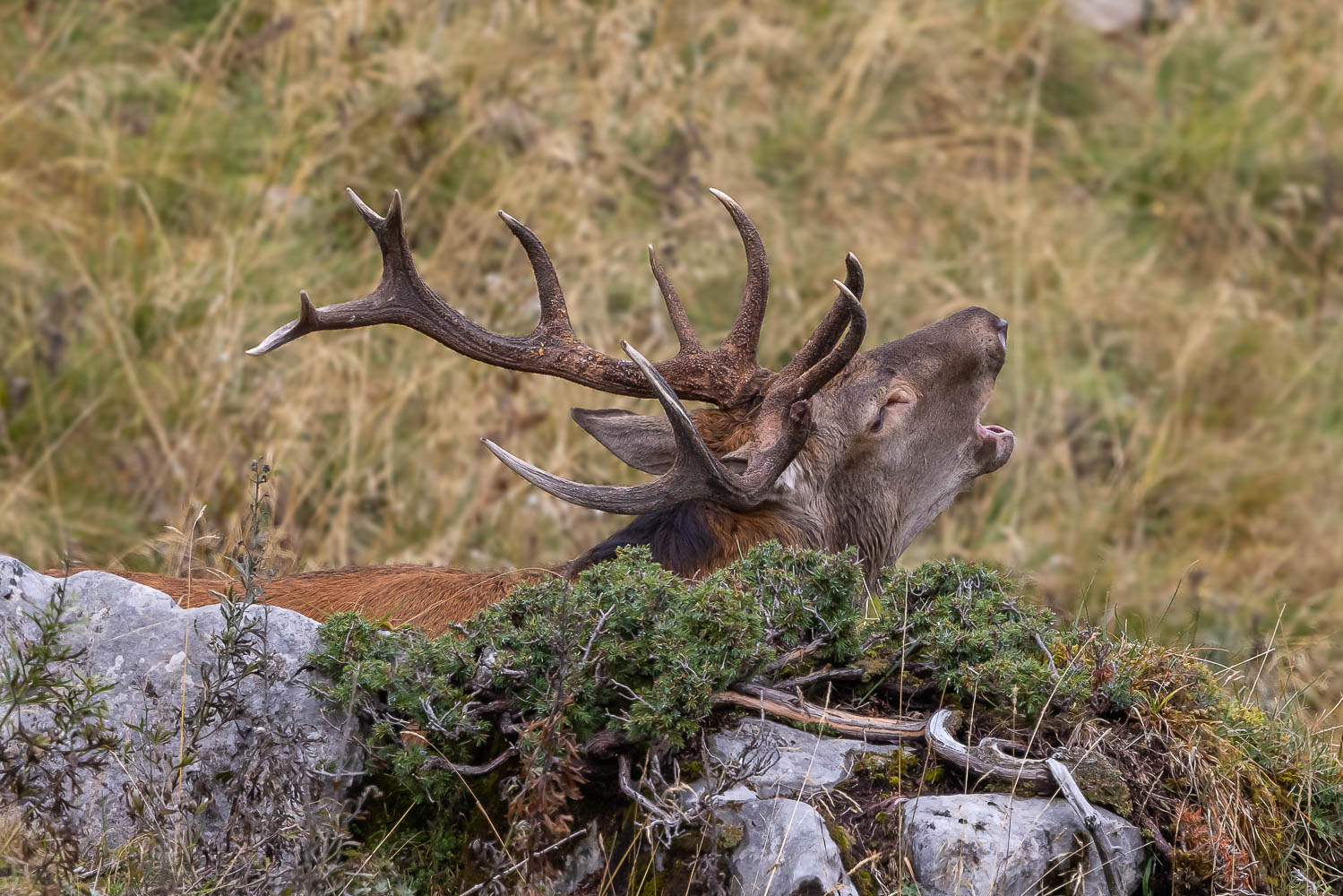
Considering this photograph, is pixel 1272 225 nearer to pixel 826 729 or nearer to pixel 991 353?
pixel 991 353

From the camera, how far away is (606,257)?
720cm

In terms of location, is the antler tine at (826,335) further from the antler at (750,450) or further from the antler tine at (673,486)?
the antler tine at (673,486)

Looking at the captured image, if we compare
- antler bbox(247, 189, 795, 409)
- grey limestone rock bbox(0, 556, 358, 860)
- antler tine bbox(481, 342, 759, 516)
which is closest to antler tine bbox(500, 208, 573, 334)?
antler bbox(247, 189, 795, 409)

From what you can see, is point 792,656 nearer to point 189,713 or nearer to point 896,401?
point 189,713

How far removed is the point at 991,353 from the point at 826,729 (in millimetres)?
2175

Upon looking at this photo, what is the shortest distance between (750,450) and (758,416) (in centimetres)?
16

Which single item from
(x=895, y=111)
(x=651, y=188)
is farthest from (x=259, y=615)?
(x=895, y=111)

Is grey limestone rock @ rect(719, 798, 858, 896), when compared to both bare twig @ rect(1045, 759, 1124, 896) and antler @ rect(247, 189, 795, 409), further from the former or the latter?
antler @ rect(247, 189, 795, 409)

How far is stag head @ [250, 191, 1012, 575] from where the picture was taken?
4.19 meters

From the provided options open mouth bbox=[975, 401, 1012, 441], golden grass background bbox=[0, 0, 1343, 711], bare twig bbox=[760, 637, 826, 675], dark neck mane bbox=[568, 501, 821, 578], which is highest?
bare twig bbox=[760, 637, 826, 675]

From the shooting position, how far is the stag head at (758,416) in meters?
4.19

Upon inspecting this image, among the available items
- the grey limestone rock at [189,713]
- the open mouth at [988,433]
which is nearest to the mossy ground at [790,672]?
the grey limestone rock at [189,713]

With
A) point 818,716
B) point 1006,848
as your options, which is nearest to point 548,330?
point 818,716

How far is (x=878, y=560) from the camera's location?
15.8 ft
